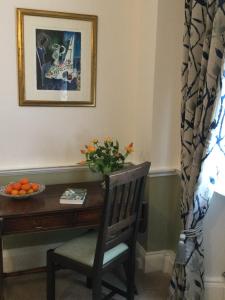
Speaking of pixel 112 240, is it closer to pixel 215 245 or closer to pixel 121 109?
pixel 215 245

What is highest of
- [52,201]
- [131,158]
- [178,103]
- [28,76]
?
[28,76]

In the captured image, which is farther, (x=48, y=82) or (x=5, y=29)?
(x=48, y=82)

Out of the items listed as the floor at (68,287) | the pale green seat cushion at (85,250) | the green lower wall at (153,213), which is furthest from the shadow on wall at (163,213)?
the pale green seat cushion at (85,250)

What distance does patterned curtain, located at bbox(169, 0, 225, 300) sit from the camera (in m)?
1.69

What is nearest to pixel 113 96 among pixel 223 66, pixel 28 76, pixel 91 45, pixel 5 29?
pixel 91 45

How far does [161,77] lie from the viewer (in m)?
2.34

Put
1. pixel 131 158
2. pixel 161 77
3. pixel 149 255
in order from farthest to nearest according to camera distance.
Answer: pixel 131 158 → pixel 149 255 → pixel 161 77

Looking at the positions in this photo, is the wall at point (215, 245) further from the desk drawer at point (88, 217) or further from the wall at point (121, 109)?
the desk drawer at point (88, 217)

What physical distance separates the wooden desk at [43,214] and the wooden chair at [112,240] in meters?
0.14

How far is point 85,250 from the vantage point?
1.93m

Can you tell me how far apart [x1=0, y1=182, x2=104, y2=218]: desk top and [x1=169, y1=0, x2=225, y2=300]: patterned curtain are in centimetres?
63

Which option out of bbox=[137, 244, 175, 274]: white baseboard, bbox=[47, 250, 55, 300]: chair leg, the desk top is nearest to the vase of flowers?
the desk top

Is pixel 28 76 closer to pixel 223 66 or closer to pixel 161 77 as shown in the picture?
pixel 161 77

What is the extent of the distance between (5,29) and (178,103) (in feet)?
4.59
